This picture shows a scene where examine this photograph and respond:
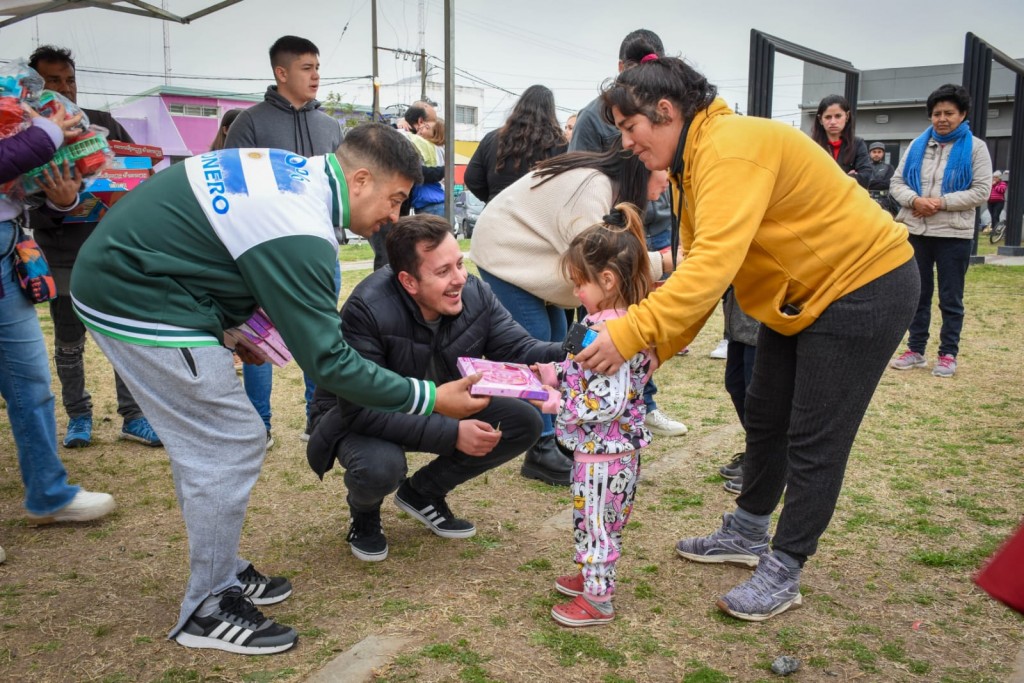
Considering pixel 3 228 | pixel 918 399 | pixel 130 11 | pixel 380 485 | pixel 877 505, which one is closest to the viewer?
pixel 380 485

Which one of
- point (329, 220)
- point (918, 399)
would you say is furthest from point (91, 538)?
point (918, 399)

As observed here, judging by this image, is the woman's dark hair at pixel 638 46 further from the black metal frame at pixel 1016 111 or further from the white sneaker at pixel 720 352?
the black metal frame at pixel 1016 111

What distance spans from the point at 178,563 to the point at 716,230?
7.95 ft

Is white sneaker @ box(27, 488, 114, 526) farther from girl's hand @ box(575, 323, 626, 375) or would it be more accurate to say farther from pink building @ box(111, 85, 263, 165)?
pink building @ box(111, 85, 263, 165)

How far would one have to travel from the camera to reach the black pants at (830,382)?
2.62 m

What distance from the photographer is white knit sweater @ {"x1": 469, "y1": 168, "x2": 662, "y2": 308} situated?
3.62 metres

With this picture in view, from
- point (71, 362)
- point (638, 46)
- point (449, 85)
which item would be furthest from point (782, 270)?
point (71, 362)

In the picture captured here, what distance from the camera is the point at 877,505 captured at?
3.82 meters

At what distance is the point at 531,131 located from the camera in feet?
15.5

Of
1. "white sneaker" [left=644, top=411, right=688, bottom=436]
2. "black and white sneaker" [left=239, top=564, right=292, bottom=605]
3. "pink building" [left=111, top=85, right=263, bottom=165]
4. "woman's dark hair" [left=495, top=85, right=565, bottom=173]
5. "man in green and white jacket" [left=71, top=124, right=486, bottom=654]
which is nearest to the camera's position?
"man in green and white jacket" [left=71, top=124, right=486, bottom=654]

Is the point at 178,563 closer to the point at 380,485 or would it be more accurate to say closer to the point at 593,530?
the point at 380,485

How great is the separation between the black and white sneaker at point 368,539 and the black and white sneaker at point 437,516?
26 cm

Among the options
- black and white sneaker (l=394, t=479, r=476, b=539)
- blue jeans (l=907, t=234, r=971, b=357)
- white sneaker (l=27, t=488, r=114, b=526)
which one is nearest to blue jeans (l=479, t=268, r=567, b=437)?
black and white sneaker (l=394, t=479, r=476, b=539)

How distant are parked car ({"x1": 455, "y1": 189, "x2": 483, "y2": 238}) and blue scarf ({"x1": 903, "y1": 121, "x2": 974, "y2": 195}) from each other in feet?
57.1
